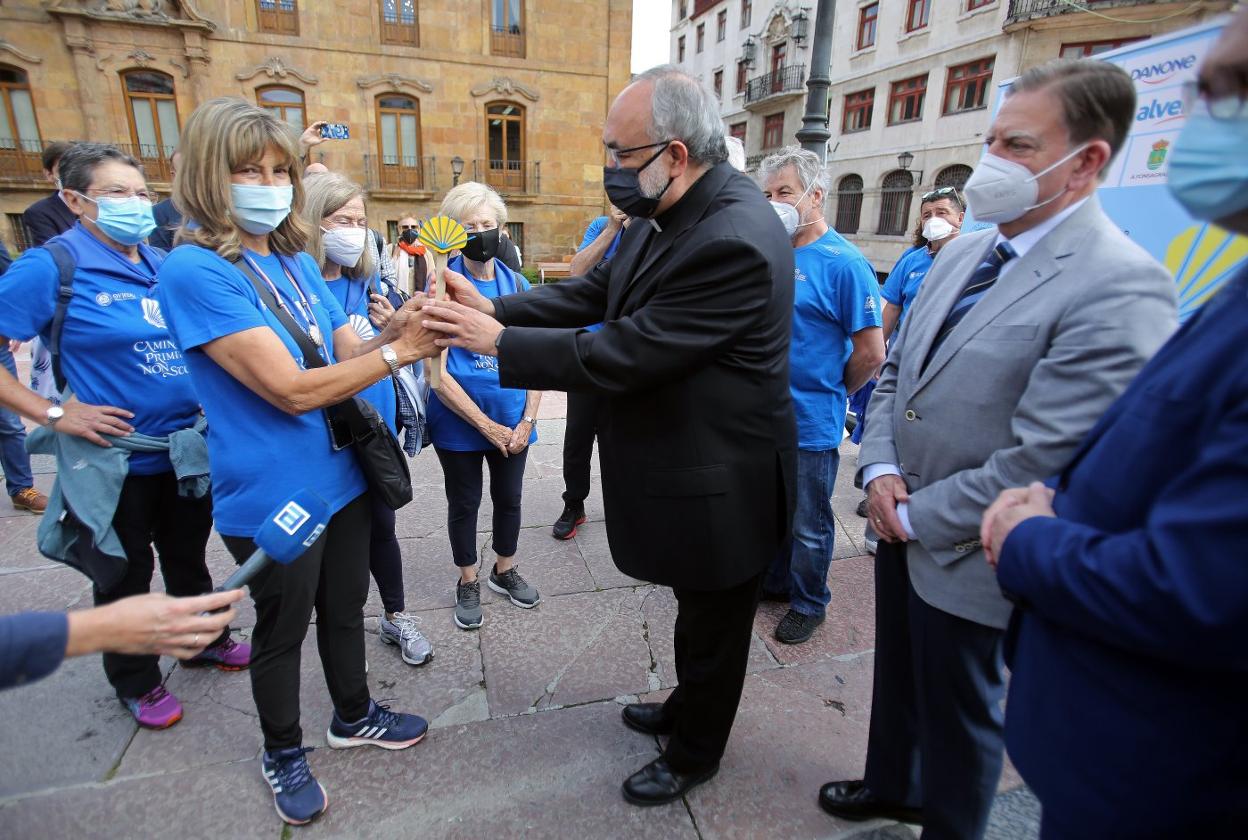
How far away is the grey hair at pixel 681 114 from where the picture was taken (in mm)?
1736

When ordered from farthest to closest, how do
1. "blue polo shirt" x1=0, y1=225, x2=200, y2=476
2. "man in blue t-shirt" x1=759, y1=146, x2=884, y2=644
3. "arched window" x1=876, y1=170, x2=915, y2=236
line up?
"arched window" x1=876, y1=170, x2=915, y2=236, "man in blue t-shirt" x1=759, y1=146, x2=884, y2=644, "blue polo shirt" x1=0, y1=225, x2=200, y2=476

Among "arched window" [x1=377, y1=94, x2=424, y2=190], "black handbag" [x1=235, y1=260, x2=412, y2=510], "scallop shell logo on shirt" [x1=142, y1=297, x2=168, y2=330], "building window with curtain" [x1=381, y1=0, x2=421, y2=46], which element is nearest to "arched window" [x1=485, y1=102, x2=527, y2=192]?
"arched window" [x1=377, y1=94, x2=424, y2=190]

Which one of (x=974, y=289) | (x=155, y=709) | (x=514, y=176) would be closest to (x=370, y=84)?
(x=514, y=176)

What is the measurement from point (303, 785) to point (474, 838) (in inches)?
23.5

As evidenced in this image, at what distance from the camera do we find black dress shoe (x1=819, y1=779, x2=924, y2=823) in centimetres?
204

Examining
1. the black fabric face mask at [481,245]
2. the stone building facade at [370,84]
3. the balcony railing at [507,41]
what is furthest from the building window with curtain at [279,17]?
the black fabric face mask at [481,245]

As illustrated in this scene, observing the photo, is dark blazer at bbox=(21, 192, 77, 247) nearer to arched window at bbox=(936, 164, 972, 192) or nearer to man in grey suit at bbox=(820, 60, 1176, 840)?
man in grey suit at bbox=(820, 60, 1176, 840)

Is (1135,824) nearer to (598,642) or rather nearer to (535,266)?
(598,642)

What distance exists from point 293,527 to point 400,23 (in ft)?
67.2

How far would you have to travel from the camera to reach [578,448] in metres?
3.97

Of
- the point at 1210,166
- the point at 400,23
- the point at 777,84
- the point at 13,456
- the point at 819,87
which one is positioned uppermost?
the point at 777,84

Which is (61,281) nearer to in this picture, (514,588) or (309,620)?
(309,620)

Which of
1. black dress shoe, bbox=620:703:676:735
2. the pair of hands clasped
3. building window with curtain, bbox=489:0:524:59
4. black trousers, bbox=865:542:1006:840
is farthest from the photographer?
building window with curtain, bbox=489:0:524:59

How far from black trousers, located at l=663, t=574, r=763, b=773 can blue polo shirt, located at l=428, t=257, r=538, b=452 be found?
1.38 metres
